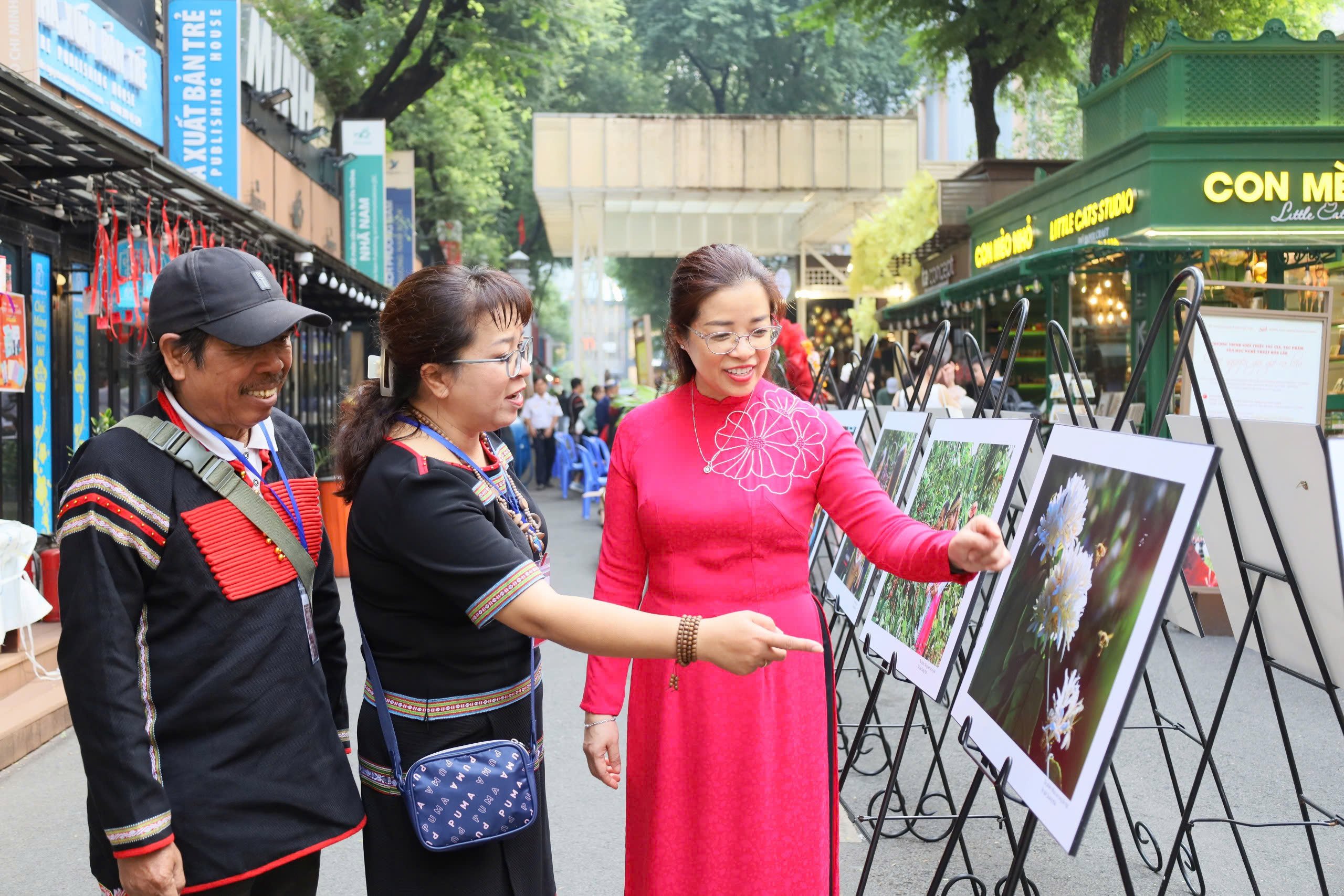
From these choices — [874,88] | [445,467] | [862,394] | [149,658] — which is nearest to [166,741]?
A: [149,658]

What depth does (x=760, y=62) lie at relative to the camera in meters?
39.3

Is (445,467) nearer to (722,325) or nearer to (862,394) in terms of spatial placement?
(722,325)

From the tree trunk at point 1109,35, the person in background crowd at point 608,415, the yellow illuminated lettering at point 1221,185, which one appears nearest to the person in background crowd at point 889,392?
the person in background crowd at point 608,415

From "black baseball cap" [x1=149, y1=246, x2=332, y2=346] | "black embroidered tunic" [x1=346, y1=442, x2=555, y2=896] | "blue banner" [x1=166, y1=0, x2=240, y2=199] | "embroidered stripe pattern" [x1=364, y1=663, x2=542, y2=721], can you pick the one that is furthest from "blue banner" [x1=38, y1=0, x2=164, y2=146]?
"embroidered stripe pattern" [x1=364, y1=663, x2=542, y2=721]

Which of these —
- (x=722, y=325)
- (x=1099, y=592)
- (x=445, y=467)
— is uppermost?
(x=722, y=325)

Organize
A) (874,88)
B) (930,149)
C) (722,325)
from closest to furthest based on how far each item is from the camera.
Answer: (722,325) < (874,88) < (930,149)

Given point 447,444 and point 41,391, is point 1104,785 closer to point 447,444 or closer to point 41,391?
point 447,444

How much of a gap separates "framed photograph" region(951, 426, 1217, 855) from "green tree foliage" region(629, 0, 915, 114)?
36.3 meters

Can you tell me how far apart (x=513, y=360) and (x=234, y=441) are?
0.55 m

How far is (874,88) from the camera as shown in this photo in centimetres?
4009

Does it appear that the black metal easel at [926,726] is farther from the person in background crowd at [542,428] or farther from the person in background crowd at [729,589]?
the person in background crowd at [542,428]

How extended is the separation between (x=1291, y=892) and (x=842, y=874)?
4.83 ft

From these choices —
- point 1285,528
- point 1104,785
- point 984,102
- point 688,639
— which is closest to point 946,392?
point 1285,528

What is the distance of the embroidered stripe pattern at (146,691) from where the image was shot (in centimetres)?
192
